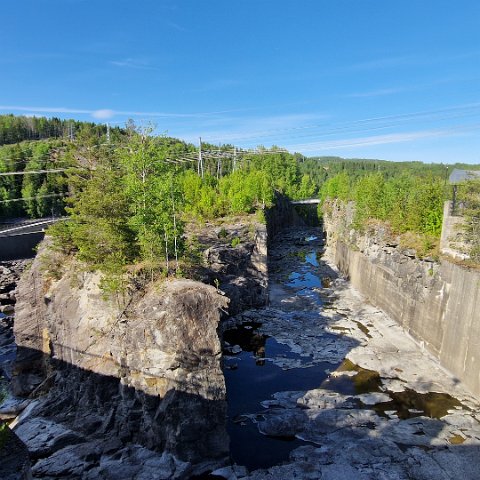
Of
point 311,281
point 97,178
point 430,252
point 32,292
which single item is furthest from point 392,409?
point 311,281

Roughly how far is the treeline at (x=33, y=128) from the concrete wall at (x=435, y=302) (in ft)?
382

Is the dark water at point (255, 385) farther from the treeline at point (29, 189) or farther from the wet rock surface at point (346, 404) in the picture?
the treeline at point (29, 189)

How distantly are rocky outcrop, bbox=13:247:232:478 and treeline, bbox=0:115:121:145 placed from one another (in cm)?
12129

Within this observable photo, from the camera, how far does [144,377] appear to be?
54.4 feet

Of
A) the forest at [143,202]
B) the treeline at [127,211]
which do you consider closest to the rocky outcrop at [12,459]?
the treeline at [127,211]

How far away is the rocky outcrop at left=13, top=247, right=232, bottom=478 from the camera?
53.0ft

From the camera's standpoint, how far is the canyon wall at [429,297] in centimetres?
2180

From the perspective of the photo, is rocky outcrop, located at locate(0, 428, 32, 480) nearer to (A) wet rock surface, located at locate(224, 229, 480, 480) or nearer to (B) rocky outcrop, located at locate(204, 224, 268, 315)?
(A) wet rock surface, located at locate(224, 229, 480, 480)

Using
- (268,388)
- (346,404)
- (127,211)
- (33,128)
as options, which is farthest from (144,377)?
(33,128)

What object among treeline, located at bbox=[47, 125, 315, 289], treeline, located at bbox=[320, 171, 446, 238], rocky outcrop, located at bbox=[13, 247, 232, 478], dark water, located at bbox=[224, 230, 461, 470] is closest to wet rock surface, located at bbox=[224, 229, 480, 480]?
dark water, located at bbox=[224, 230, 461, 470]

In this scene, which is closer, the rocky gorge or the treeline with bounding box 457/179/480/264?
the rocky gorge

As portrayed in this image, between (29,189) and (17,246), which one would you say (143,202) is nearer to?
(17,246)

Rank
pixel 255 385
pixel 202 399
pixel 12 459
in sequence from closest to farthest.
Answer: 1. pixel 12 459
2. pixel 202 399
3. pixel 255 385

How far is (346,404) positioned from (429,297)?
1073 centimetres
